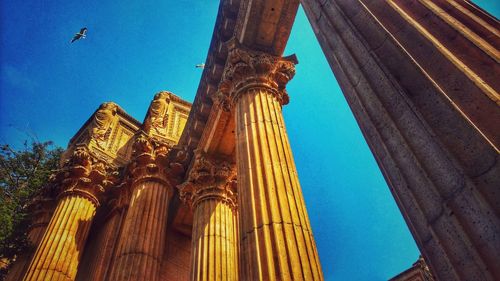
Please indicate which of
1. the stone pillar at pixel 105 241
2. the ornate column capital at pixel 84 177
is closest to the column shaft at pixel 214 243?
the stone pillar at pixel 105 241

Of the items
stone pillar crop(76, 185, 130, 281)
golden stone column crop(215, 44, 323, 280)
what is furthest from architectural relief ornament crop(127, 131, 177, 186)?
golden stone column crop(215, 44, 323, 280)

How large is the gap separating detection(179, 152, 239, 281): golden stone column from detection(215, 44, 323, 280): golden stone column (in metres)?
3.08

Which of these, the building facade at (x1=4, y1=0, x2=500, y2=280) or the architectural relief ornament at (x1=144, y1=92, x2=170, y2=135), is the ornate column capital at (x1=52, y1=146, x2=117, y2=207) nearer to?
the building facade at (x1=4, y1=0, x2=500, y2=280)

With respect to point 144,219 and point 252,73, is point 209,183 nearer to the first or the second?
point 144,219

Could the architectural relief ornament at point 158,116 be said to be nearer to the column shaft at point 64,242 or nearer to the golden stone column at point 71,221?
the golden stone column at point 71,221

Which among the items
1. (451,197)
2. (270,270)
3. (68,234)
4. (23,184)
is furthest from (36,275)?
(451,197)

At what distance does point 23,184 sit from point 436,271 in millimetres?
20218

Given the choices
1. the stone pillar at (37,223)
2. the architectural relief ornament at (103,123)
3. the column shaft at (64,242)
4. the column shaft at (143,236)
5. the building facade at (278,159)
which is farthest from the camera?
the architectural relief ornament at (103,123)

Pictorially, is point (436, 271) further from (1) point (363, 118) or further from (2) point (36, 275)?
(2) point (36, 275)

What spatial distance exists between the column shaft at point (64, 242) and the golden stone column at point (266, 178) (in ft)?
27.7

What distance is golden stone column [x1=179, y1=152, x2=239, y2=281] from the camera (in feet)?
34.9

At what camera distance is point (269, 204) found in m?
7.08

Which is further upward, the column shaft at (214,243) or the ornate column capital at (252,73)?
the ornate column capital at (252,73)

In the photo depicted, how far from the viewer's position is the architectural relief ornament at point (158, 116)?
18281 mm
